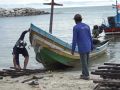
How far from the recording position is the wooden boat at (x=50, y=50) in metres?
14.7

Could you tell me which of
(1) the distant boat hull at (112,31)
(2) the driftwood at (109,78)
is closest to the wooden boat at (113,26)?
(1) the distant boat hull at (112,31)

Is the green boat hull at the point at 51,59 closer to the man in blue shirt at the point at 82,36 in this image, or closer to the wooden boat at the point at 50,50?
the wooden boat at the point at 50,50

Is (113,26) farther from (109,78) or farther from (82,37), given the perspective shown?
(109,78)

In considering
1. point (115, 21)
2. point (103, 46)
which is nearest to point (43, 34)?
point (103, 46)

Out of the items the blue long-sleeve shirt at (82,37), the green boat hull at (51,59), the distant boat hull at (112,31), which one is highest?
the blue long-sleeve shirt at (82,37)

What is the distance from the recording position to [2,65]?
1920cm

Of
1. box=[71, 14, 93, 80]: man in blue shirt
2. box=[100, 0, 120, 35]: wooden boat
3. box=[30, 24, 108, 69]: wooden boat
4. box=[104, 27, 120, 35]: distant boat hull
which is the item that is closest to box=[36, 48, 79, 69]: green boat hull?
box=[30, 24, 108, 69]: wooden boat

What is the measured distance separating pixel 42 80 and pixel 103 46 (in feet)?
30.4

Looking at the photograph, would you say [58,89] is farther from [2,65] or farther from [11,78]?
[2,65]

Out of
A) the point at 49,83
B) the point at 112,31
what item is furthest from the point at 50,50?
the point at 112,31

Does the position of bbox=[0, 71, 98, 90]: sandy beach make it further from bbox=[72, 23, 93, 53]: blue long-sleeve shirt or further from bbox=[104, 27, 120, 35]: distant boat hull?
bbox=[104, 27, 120, 35]: distant boat hull

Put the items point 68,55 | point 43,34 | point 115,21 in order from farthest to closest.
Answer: point 115,21, point 68,55, point 43,34

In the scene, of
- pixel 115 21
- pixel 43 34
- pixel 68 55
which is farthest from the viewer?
pixel 115 21

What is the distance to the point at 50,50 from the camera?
15.0m
